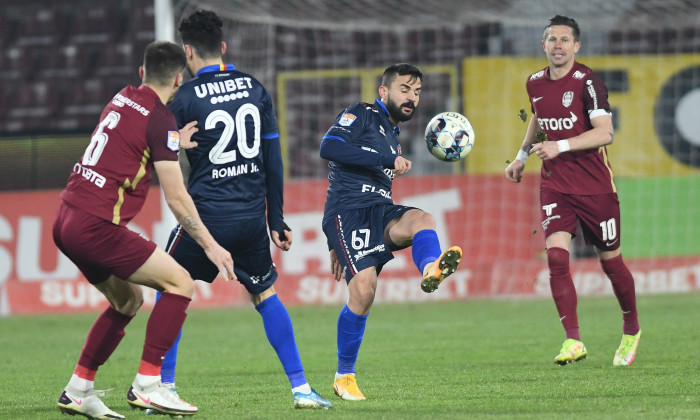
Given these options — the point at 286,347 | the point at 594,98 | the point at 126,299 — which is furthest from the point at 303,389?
the point at 594,98

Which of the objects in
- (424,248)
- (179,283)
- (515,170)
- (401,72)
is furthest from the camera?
(515,170)

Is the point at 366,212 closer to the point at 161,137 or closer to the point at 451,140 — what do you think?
the point at 451,140

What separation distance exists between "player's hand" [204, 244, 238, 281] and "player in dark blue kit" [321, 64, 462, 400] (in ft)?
3.78

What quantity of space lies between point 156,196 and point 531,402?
28.9 feet

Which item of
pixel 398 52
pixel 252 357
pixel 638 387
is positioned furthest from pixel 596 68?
pixel 638 387

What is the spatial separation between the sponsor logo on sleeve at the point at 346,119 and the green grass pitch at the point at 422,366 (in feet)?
5.08

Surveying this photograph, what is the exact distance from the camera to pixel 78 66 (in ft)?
56.1

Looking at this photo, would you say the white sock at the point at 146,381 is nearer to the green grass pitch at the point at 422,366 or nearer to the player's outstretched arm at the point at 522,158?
the green grass pitch at the point at 422,366

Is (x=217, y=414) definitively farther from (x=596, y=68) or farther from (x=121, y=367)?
(x=596, y=68)

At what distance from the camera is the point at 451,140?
6805 millimetres

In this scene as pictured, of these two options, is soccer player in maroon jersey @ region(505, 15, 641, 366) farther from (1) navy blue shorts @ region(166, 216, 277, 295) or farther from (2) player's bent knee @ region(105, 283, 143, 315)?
(2) player's bent knee @ region(105, 283, 143, 315)

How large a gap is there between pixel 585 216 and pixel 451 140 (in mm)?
1284

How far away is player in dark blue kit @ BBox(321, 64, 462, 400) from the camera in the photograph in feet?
19.7

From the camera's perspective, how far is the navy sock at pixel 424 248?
591cm
